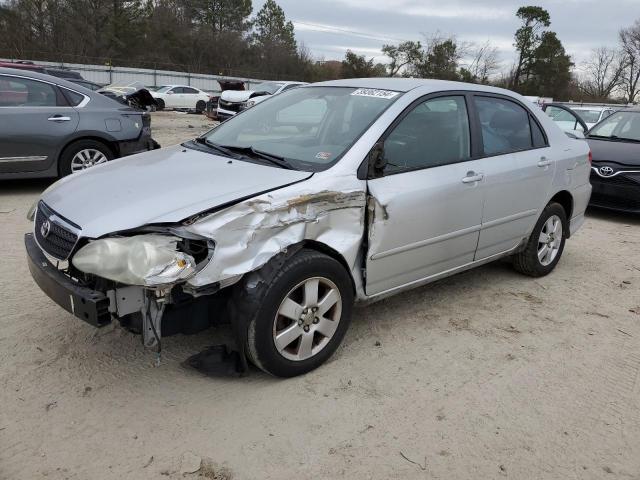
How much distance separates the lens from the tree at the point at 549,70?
5994 cm

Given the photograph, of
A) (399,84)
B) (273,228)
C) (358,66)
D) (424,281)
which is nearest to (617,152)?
(399,84)

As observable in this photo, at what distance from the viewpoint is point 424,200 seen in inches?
138

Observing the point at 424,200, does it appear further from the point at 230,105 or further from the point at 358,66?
the point at 358,66

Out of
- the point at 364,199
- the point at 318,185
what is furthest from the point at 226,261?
the point at 364,199

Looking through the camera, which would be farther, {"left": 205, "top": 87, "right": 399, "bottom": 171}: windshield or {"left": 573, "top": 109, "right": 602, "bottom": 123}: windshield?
{"left": 573, "top": 109, "right": 602, "bottom": 123}: windshield

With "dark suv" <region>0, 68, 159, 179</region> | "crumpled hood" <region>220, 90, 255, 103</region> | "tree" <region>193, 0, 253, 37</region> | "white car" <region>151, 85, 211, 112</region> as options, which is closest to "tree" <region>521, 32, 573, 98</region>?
"tree" <region>193, 0, 253, 37</region>

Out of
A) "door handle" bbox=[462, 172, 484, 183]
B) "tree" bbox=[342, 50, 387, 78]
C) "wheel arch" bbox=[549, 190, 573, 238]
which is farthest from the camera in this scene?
"tree" bbox=[342, 50, 387, 78]

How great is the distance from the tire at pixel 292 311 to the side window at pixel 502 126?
5.79 feet

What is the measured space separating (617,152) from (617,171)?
1.24 feet

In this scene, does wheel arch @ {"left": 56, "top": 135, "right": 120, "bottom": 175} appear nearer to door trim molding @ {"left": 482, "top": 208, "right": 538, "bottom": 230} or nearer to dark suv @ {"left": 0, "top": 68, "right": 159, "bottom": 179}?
dark suv @ {"left": 0, "top": 68, "right": 159, "bottom": 179}

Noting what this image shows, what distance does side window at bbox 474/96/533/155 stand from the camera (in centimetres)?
413

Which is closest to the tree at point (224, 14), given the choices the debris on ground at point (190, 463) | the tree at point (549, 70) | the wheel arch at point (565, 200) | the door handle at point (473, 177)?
the tree at point (549, 70)

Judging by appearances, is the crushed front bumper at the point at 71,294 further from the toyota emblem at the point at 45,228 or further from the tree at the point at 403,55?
the tree at the point at 403,55

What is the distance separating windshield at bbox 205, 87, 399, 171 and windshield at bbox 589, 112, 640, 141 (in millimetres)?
6061
